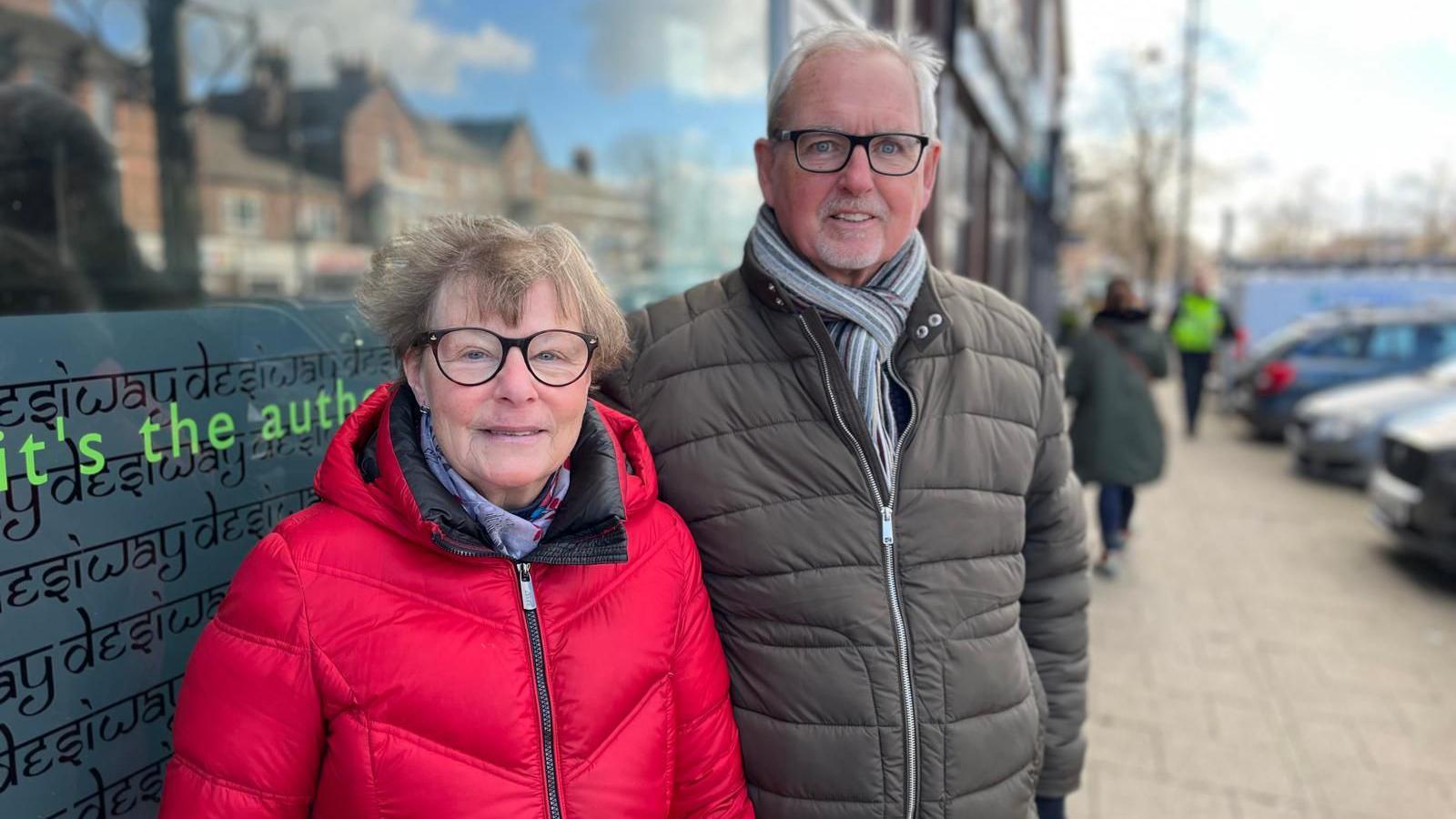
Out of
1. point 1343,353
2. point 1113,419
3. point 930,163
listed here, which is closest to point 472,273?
point 930,163

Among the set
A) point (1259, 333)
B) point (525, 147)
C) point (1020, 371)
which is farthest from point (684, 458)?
point (1259, 333)

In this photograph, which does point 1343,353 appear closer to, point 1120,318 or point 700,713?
point 1120,318

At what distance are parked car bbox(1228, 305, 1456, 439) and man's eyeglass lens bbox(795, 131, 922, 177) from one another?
1068 cm

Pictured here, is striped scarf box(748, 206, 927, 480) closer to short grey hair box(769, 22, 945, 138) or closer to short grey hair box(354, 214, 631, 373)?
short grey hair box(769, 22, 945, 138)

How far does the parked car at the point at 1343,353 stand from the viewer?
401 inches

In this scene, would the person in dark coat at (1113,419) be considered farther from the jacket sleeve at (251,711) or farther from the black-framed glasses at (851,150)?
the jacket sleeve at (251,711)

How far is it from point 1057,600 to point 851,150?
103cm

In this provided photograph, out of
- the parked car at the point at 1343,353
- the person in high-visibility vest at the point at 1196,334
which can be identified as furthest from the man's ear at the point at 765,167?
the person in high-visibility vest at the point at 1196,334

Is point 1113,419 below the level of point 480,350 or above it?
below

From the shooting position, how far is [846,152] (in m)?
1.74

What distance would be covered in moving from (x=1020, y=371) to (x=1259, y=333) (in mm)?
16481

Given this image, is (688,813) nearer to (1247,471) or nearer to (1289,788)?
(1289,788)

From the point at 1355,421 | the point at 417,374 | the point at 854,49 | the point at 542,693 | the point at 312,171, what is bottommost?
the point at 1355,421

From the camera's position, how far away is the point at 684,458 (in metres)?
1.66
